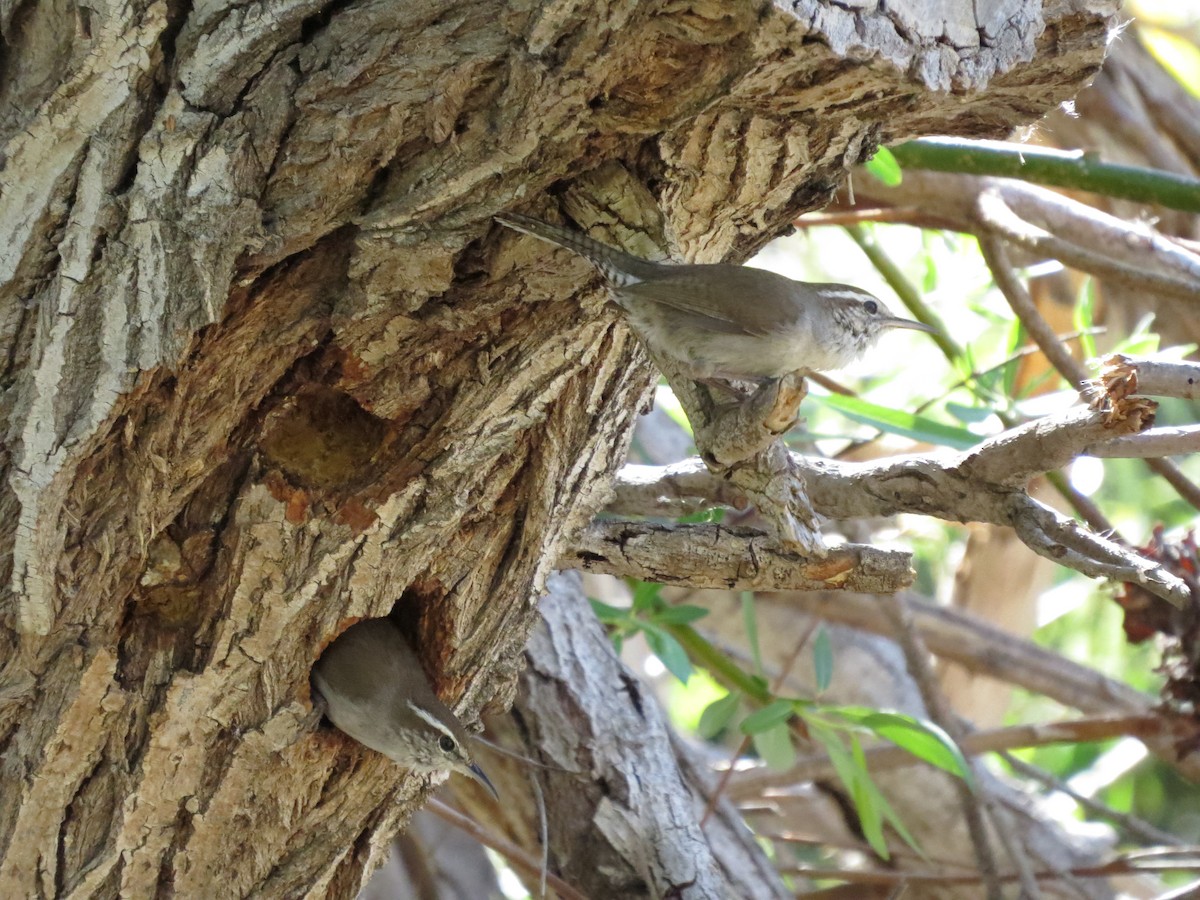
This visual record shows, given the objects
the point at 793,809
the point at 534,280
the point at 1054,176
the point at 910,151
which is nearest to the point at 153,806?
the point at 534,280

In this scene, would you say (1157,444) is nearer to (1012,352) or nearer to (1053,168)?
(1053,168)

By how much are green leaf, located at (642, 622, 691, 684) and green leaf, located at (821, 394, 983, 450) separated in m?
0.81

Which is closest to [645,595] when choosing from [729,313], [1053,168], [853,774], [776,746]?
[776,746]

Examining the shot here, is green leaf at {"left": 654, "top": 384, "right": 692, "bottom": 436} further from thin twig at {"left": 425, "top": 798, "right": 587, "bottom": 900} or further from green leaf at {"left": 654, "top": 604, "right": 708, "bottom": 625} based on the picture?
thin twig at {"left": 425, "top": 798, "right": 587, "bottom": 900}

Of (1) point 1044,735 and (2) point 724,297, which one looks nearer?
(2) point 724,297

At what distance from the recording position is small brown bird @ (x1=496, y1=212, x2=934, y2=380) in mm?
1930

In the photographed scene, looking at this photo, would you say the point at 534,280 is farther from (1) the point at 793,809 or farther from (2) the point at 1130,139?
(1) the point at 793,809

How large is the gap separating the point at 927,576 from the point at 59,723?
6934mm

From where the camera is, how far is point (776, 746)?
3.35m

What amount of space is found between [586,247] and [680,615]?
64.4 inches

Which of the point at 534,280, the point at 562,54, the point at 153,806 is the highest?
the point at 562,54

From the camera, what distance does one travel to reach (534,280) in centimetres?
196

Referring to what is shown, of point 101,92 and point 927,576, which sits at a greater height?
point 101,92

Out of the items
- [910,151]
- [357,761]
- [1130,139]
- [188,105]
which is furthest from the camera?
[1130,139]
